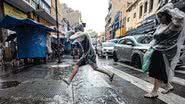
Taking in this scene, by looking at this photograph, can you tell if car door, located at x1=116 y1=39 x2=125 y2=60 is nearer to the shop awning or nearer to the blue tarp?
the blue tarp

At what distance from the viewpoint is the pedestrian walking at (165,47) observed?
382 centimetres

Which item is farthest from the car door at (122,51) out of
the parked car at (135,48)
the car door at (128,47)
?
the car door at (128,47)

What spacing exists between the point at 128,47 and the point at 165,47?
19.3 feet

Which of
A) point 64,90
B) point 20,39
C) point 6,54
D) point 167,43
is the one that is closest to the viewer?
point 167,43

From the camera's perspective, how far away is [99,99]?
12.7 feet

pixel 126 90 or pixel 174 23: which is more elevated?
pixel 174 23

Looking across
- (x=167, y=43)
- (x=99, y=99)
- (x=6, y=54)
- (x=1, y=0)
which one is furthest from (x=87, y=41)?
(x=1, y=0)

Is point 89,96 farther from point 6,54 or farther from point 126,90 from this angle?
point 6,54

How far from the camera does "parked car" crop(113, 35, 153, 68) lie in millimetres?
8453

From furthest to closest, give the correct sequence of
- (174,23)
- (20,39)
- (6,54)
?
(6,54) → (20,39) → (174,23)

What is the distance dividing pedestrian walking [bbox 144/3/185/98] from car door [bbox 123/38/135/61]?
5.32 meters

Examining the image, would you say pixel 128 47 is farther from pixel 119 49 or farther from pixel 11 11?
pixel 11 11

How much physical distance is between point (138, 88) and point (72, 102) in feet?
6.76

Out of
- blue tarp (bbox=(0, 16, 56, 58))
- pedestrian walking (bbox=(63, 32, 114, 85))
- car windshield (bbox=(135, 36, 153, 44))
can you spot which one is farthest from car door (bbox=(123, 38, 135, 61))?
blue tarp (bbox=(0, 16, 56, 58))
